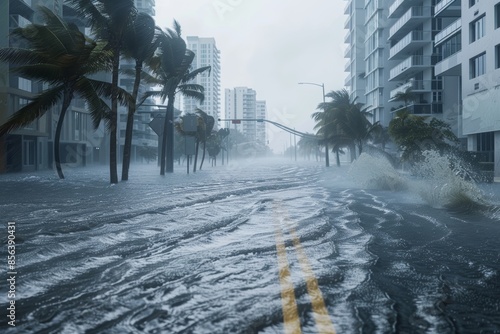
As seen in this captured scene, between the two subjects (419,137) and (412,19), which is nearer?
(419,137)

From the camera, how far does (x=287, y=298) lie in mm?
5266

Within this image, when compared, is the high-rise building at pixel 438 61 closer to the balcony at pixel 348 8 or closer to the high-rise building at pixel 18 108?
the balcony at pixel 348 8

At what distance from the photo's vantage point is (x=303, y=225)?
11078 mm

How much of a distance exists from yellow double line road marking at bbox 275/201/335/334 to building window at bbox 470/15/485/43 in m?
35.1

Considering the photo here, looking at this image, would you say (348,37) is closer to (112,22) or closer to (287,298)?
(112,22)

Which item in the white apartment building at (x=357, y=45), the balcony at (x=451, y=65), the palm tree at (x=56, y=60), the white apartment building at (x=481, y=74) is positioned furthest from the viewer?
the white apartment building at (x=357, y=45)

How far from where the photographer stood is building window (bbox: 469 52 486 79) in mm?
37531

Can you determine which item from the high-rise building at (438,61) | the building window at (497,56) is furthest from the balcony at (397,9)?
the building window at (497,56)

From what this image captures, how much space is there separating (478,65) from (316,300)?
37.4 metres

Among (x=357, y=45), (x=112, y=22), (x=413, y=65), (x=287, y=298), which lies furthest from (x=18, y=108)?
(x=357, y=45)

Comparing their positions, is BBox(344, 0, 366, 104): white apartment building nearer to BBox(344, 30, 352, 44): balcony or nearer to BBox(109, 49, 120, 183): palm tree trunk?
BBox(344, 30, 352, 44): balcony

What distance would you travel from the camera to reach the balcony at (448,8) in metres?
46.7

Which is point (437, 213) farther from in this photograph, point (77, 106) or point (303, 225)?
point (77, 106)

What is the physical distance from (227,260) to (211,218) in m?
5.03
